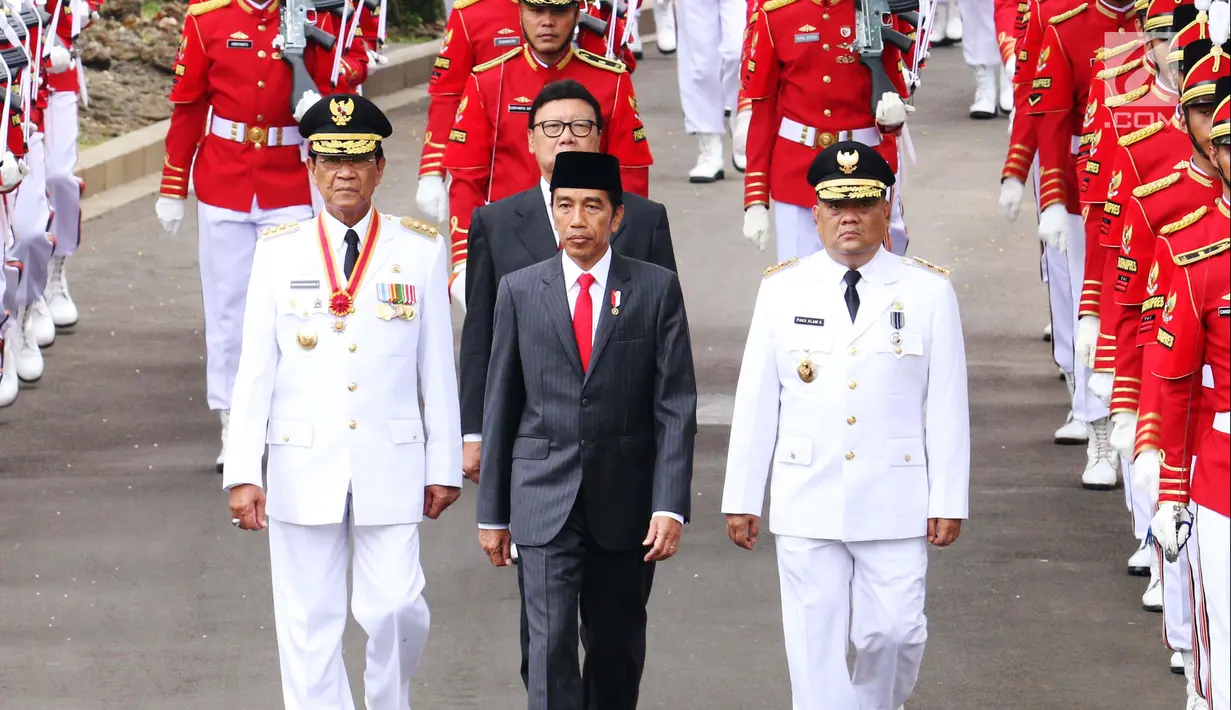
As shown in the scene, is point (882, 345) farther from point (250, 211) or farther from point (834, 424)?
point (250, 211)

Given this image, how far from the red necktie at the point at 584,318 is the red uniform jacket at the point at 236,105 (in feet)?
14.2

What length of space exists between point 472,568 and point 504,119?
1.83 metres

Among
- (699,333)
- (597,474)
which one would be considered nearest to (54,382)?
(699,333)

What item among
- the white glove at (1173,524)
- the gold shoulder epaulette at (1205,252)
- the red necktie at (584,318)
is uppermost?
the gold shoulder epaulette at (1205,252)

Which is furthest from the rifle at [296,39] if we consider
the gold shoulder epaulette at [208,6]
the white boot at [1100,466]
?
the white boot at [1100,466]

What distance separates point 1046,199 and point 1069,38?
0.71 meters

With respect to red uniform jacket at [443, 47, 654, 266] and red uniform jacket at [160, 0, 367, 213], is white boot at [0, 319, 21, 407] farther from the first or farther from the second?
red uniform jacket at [443, 47, 654, 266]

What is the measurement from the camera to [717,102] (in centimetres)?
1697

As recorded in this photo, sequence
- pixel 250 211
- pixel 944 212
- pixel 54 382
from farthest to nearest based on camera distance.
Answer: pixel 944 212, pixel 54 382, pixel 250 211

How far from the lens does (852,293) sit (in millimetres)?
7316

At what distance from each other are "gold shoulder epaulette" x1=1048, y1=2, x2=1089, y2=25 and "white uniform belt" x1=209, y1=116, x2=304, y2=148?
3.47 metres

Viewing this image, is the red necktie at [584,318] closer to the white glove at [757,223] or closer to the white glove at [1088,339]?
the white glove at [1088,339]

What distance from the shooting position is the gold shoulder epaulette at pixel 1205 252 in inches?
249

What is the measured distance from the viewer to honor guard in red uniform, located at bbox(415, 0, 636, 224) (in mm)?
10539
